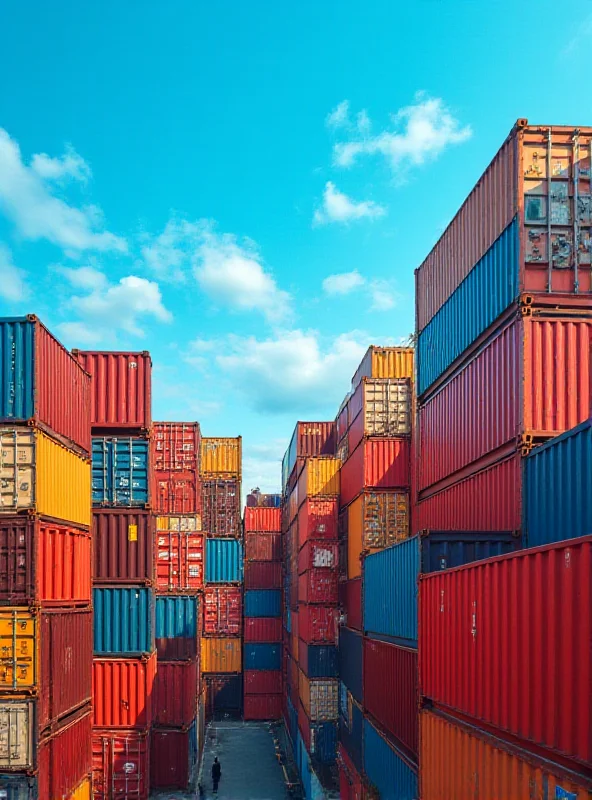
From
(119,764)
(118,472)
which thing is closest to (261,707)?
(119,764)

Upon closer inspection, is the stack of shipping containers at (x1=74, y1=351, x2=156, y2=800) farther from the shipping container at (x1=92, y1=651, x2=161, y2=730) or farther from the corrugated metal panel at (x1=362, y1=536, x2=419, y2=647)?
the corrugated metal panel at (x1=362, y1=536, x2=419, y2=647)

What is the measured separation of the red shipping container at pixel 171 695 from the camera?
2748 cm

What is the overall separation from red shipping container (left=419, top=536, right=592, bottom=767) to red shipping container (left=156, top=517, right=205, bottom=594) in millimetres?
20111

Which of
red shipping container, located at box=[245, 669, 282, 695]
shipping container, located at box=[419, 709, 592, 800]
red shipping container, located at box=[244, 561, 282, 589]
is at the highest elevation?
shipping container, located at box=[419, 709, 592, 800]

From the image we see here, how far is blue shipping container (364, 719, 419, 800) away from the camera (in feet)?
50.6

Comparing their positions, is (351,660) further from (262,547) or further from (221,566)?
(262,547)

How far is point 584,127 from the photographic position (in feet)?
46.6

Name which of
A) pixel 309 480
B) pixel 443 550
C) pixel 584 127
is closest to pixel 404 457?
pixel 309 480

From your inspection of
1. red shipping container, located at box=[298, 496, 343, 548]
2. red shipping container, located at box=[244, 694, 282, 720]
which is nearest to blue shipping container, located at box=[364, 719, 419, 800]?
red shipping container, located at box=[298, 496, 343, 548]

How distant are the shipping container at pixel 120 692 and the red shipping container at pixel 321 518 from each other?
11.0 metres

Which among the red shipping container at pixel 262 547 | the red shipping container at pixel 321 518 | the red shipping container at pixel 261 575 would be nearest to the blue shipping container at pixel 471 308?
the red shipping container at pixel 321 518

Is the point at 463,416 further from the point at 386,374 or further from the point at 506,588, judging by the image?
the point at 386,374

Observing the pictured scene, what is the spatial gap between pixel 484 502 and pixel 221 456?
31.5 m

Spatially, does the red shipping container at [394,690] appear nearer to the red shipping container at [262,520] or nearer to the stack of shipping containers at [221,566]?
the stack of shipping containers at [221,566]
